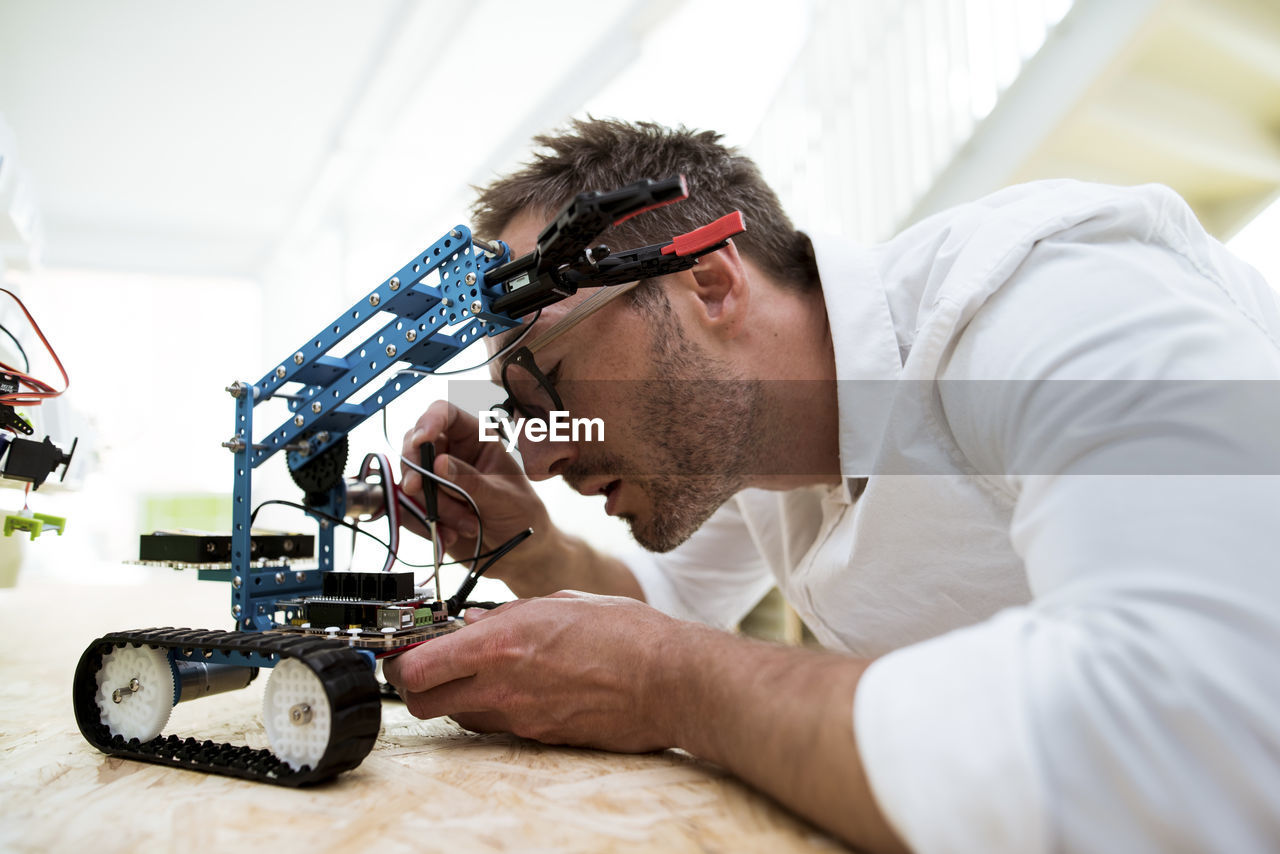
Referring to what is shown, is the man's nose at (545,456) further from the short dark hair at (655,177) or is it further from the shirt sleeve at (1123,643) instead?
the shirt sleeve at (1123,643)

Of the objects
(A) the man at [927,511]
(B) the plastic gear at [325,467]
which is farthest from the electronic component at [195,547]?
(A) the man at [927,511]

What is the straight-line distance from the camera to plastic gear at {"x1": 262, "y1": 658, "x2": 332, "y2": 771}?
0.82m

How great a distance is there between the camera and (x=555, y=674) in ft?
3.06

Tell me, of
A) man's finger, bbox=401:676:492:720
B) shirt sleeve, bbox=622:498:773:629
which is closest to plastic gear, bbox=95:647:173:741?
man's finger, bbox=401:676:492:720

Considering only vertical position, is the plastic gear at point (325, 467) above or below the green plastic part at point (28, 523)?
above

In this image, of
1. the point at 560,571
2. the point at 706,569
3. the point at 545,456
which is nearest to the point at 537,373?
the point at 545,456

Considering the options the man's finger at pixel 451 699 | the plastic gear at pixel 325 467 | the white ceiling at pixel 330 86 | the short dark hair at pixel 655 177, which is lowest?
the man's finger at pixel 451 699

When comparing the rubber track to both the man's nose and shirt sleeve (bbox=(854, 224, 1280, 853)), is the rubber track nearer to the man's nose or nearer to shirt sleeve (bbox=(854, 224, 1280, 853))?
shirt sleeve (bbox=(854, 224, 1280, 853))

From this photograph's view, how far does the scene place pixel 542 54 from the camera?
129 inches

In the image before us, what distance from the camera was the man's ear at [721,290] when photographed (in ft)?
4.66

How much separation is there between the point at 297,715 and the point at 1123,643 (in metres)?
0.80

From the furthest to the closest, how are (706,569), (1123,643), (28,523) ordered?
(706,569) < (28,523) < (1123,643)

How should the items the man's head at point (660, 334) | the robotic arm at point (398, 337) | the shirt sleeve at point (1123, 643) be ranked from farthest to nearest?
the man's head at point (660, 334)
the robotic arm at point (398, 337)
the shirt sleeve at point (1123, 643)

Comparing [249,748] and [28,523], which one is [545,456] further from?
[28,523]
